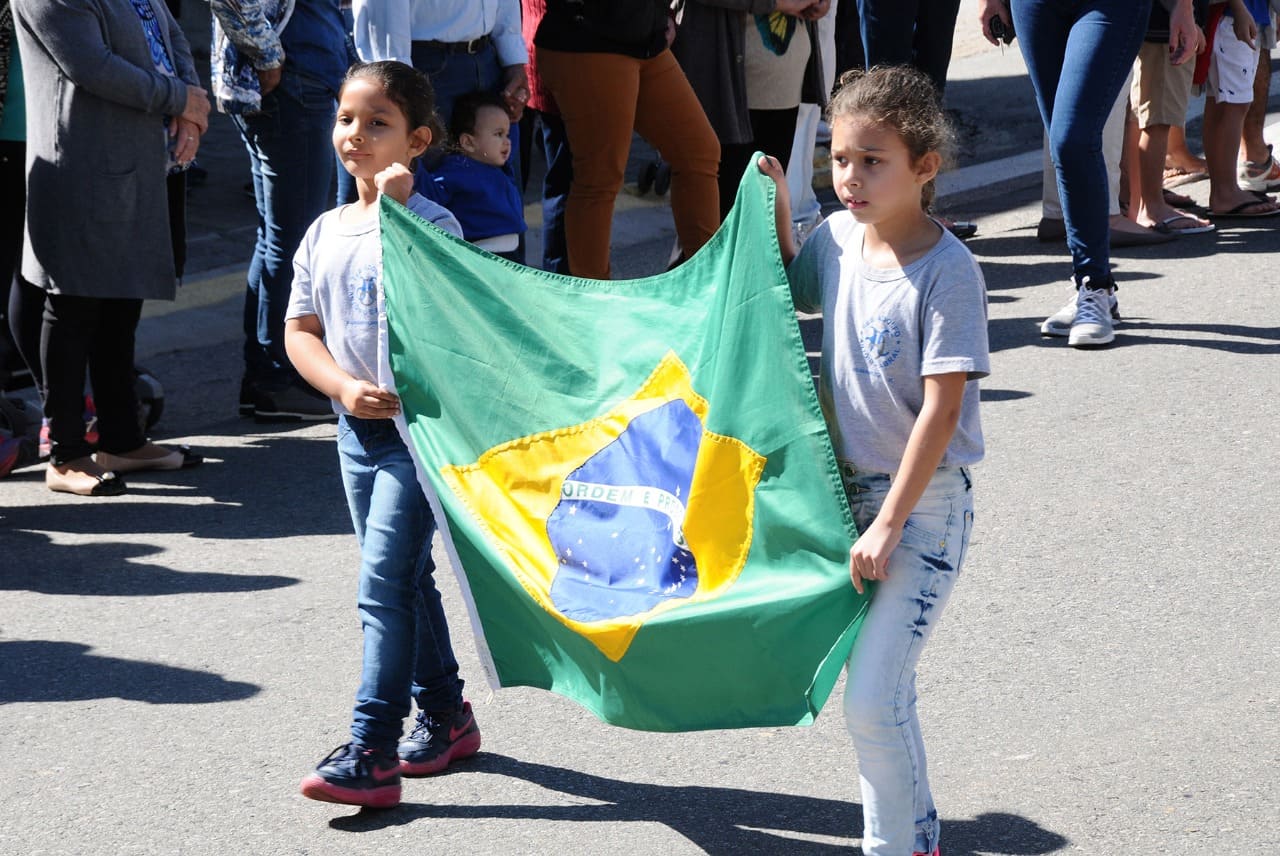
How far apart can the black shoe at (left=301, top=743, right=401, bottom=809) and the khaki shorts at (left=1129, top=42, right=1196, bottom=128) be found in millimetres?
6017

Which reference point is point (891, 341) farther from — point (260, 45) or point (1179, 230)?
point (1179, 230)

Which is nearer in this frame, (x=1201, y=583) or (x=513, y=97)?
(x=1201, y=583)

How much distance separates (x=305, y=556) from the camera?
5086mm

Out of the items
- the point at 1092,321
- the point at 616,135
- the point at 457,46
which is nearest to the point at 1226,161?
the point at 1092,321

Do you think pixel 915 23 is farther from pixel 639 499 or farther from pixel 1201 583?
pixel 639 499

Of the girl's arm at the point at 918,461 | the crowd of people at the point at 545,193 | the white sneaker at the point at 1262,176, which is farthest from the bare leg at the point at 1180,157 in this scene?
the girl's arm at the point at 918,461

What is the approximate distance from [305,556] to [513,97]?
189 cm

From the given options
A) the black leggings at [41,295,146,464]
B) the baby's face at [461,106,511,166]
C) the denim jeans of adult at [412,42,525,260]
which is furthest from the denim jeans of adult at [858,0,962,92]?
the black leggings at [41,295,146,464]

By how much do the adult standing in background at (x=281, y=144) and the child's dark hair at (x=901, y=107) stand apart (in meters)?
3.49

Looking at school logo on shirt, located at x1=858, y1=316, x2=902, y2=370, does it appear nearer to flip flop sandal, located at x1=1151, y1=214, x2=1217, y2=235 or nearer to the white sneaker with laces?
the white sneaker with laces

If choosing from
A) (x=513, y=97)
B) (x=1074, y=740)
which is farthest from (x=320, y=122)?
(x=1074, y=740)

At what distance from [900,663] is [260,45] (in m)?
3.88

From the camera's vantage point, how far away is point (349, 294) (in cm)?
355

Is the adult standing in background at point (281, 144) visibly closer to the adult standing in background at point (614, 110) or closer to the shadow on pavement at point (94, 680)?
the adult standing in background at point (614, 110)
